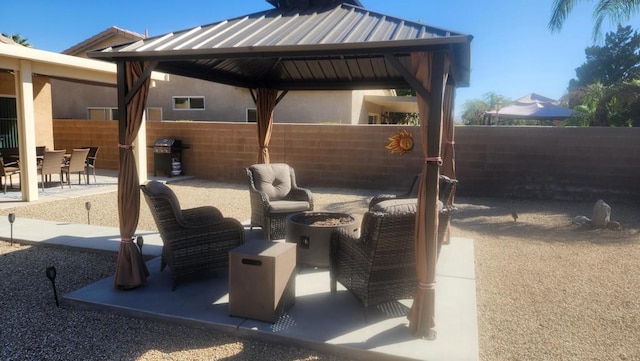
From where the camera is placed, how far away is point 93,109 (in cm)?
1945

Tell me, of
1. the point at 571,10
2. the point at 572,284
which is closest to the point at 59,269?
the point at 572,284

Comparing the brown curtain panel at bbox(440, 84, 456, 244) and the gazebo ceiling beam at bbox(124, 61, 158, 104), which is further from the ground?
the gazebo ceiling beam at bbox(124, 61, 158, 104)

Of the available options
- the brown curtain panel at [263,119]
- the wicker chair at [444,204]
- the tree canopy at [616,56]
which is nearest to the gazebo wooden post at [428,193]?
the wicker chair at [444,204]

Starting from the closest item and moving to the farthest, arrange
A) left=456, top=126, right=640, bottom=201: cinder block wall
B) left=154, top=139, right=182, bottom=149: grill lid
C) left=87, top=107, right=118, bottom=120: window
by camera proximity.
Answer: left=456, top=126, right=640, bottom=201: cinder block wall < left=154, top=139, right=182, bottom=149: grill lid < left=87, top=107, right=118, bottom=120: window

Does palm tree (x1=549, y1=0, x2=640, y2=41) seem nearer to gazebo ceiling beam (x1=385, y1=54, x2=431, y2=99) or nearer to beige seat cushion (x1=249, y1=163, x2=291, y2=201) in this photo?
beige seat cushion (x1=249, y1=163, x2=291, y2=201)

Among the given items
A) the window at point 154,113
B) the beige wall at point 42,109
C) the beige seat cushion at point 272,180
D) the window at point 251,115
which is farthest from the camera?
the window at point 154,113

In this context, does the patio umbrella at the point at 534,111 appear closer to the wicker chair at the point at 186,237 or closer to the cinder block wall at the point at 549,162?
the cinder block wall at the point at 549,162

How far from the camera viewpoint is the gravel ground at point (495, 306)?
140 inches

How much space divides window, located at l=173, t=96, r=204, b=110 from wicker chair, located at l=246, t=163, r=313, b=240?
11650mm

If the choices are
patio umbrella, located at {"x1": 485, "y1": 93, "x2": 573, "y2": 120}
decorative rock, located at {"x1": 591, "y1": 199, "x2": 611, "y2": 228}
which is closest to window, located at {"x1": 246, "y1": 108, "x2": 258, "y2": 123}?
patio umbrella, located at {"x1": 485, "y1": 93, "x2": 573, "y2": 120}

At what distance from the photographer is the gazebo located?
3.66m

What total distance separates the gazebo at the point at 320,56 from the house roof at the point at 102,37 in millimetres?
14763

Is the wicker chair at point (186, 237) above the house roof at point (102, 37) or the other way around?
the other way around

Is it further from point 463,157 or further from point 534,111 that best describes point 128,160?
point 534,111
